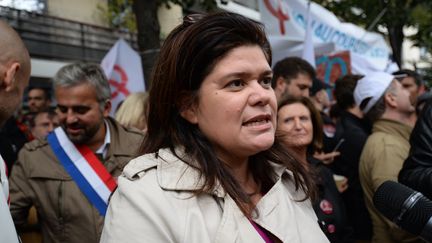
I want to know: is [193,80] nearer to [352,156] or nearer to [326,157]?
[326,157]

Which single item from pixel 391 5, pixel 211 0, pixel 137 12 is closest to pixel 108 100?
pixel 137 12

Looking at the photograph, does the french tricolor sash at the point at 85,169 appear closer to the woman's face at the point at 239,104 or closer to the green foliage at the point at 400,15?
the woman's face at the point at 239,104

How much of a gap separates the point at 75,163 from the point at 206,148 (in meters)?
1.40

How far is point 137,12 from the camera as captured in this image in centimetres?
573

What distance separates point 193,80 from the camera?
1683mm

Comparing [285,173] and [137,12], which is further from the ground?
[137,12]

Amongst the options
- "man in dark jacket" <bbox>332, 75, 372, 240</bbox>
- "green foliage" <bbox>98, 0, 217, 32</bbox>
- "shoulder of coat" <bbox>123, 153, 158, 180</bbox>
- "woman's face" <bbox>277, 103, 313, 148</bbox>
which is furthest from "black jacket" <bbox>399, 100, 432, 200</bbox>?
"green foliage" <bbox>98, 0, 217, 32</bbox>

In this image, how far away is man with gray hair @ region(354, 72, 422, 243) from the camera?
10.5ft

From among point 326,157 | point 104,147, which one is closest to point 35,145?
point 104,147

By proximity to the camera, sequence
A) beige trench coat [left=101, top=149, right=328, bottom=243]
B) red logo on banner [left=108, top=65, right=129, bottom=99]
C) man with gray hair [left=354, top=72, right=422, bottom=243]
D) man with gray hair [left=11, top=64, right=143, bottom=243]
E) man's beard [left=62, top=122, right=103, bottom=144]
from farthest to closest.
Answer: red logo on banner [left=108, top=65, right=129, bottom=99]
man with gray hair [left=354, top=72, right=422, bottom=243]
man's beard [left=62, top=122, right=103, bottom=144]
man with gray hair [left=11, top=64, right=143, bottom=243]
beige trench coat [left=101, top=149, right=328, bottom=243]

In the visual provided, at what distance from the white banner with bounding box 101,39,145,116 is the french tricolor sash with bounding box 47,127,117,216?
9.56 feet

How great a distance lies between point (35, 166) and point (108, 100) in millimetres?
627

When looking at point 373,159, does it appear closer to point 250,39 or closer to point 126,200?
point 250,39

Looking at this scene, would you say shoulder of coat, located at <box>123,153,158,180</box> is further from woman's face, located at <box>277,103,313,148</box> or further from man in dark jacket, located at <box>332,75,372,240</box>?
man in dark jacket, located at <box>332,75,372,240</box>
